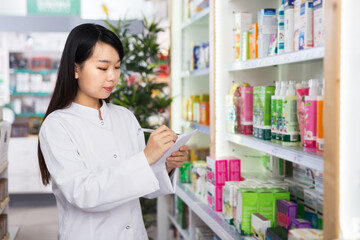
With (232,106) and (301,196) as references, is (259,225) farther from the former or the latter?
(232,106)

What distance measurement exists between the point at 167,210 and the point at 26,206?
322 cm

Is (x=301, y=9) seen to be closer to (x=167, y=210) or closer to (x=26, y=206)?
(x=167, y=210)

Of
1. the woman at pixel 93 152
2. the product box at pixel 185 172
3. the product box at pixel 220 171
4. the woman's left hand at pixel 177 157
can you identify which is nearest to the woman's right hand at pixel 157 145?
the woman at pixel 93 152

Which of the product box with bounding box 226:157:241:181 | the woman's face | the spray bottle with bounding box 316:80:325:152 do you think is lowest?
the product box with bounding box 226:157:241:181

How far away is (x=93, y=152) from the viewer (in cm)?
195

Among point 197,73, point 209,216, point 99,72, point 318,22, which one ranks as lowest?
point 209,216

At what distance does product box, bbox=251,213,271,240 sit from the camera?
2.05m

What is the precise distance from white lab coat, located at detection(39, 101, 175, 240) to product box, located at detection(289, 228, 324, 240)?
1.87ft

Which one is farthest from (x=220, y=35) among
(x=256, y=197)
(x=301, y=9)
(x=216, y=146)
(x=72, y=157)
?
(x=72, y=157)

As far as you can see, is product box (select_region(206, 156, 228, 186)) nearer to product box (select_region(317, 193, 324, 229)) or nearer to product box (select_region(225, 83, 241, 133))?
product box (select_region(225, 83, 241, 133))

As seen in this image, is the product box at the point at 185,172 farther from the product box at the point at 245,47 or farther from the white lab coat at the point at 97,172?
the white lab coat at the point at 97,172

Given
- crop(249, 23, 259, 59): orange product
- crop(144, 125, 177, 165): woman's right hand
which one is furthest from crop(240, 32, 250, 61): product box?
crop(144, 125, 177, 165): woman's right hand

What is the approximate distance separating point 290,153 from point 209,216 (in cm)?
92

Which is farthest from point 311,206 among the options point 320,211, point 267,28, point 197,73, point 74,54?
point 197,73
